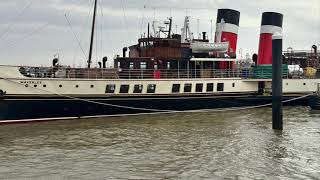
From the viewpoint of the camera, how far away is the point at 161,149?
14.7 m

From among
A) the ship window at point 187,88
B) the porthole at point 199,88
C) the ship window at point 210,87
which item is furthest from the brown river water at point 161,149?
the ship window at point 210,87

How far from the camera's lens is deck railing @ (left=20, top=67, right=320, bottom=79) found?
23078 millimetres

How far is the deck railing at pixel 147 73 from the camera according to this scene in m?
23.1

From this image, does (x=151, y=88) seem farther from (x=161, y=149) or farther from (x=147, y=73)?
(x=161, y=149)

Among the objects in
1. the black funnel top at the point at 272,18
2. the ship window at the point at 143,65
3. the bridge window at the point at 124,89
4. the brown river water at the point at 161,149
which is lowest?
the brown river water at the point at 161,149

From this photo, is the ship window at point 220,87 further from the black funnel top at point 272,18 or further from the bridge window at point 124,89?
the black funnel top at point 272,18

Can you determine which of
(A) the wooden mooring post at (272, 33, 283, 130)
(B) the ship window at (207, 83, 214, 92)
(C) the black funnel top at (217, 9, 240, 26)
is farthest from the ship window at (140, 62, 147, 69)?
(A) the wooden mooring post at (272, 33, 283, 130)

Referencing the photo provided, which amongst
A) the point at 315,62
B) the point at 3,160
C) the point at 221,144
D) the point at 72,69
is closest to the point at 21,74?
the point at 72,69

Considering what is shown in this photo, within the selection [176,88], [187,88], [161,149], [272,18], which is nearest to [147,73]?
[176,88]

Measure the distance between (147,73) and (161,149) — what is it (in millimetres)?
12522

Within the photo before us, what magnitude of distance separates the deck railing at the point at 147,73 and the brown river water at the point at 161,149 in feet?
9.53

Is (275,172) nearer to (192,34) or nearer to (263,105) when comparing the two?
(263,105)

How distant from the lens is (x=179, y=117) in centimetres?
2411

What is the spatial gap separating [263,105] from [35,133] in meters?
15.9
